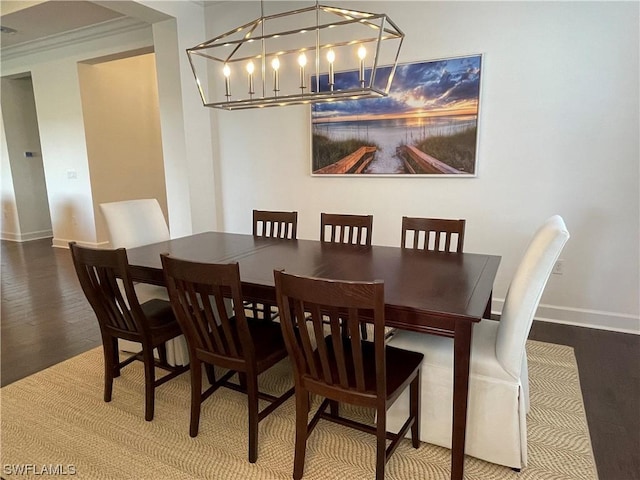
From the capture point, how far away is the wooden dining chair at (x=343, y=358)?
54.2 inches

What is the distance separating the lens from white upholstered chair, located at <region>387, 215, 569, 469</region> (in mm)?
1579

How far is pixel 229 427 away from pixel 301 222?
2361 millimetres

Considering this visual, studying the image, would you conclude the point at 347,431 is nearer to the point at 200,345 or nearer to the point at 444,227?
the point at 200,345

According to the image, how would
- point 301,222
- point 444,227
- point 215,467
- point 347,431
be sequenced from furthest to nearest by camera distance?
point 301,222 → point 444,227 → point 347,431 → point 215,467

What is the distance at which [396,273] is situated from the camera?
2.00 m

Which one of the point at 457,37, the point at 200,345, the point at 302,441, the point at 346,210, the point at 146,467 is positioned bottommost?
the point at 146,467

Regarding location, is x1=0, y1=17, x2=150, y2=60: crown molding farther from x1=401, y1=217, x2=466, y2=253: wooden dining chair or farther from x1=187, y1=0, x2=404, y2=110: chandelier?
x1=401, y1=217, x2=466, y2=253: wooden dining chair

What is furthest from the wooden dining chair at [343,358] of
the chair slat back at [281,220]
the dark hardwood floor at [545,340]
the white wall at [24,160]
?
the white wall at [24,160]

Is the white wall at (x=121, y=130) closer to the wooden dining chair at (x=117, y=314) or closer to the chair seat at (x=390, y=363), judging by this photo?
the wooden dining chair at (x=117, y=314)

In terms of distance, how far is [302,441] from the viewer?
1669 millimetres

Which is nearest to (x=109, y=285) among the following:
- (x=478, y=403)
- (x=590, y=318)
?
(x=478, y=403)

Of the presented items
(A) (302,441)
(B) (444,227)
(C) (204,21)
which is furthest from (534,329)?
(C) (204,21)

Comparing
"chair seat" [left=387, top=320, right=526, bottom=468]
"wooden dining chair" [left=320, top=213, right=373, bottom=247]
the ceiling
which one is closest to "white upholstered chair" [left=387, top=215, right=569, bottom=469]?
"chair seat" [left=387, top=320, right=526, bottom=468]

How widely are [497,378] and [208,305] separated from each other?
1241 mm
